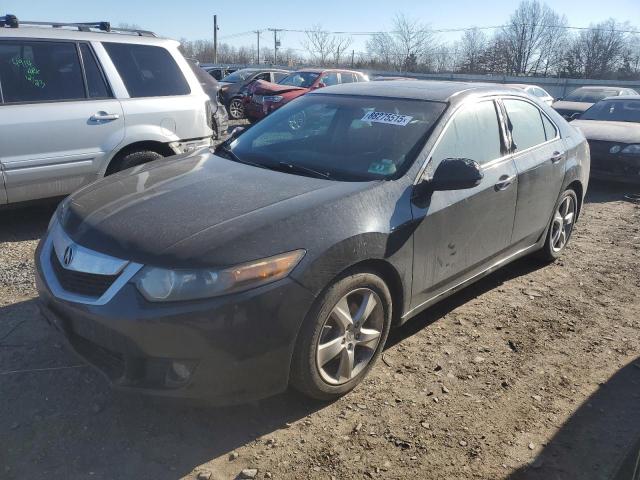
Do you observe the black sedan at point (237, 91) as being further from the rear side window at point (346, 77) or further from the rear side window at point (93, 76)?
the rear side window at point (93, 76)

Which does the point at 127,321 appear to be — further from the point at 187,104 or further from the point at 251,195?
the point at 187,104

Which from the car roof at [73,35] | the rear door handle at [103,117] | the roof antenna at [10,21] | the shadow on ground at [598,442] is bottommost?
the shadow on ground at [598,442]

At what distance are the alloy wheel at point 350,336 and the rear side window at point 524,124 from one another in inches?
76.0

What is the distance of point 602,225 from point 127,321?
5924mm

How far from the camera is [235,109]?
54.5ft

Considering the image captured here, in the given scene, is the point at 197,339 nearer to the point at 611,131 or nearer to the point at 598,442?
the point at 598,442

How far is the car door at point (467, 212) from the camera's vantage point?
127 inches

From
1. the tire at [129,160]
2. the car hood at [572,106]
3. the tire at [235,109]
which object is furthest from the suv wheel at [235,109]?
the tire at [129,160]

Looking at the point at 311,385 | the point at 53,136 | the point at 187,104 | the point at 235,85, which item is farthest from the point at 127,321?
the point at 235,85

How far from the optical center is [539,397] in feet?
10.1

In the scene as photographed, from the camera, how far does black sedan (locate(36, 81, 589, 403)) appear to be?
2.37 metres

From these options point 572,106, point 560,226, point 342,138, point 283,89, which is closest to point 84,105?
point 342,138

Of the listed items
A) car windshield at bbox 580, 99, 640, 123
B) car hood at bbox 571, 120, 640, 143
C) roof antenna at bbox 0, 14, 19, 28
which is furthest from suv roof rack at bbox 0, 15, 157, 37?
car windshield at bbox 580, 99, 640, 123

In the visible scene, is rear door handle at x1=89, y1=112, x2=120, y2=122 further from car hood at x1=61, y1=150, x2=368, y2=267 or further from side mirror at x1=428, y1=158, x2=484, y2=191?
side mirror at x1=428, y1=158, x2=484, y2=191
